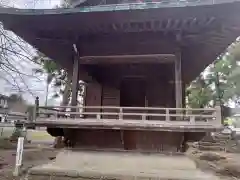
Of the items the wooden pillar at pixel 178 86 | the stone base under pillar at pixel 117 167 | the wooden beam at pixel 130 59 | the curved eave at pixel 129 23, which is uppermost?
the curved eave at pixel 129 23

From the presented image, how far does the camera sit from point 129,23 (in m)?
7.96

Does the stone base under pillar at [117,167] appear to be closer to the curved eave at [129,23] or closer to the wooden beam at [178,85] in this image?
the wooden beam at [178,85]

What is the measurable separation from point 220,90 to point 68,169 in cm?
2456

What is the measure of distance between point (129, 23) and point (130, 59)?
61.1 inches

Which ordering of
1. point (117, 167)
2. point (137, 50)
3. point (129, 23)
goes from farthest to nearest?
1. point (137, 50)
2. point (117, 167)
3. point (129, 23)

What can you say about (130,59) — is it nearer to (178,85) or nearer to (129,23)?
(129,23)

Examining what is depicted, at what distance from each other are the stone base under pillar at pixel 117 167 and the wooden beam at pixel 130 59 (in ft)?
10.6

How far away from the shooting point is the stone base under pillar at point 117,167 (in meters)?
7.91

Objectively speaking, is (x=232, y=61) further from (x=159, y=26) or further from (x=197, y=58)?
(x=159, y=26)

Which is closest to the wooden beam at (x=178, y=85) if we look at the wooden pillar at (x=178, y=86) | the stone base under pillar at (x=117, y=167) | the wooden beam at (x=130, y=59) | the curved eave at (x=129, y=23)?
the wooden pillar at (x=178, y=86)

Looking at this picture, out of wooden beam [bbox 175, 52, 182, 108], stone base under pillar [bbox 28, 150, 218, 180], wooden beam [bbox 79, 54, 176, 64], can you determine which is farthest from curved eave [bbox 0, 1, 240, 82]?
stone base under pillar [bbox 28, 150, 218, 180]

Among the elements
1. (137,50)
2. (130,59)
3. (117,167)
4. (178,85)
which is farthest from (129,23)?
(117,167)

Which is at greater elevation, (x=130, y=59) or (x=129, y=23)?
(x=129, y=23)

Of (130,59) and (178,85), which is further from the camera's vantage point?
(130,59)
